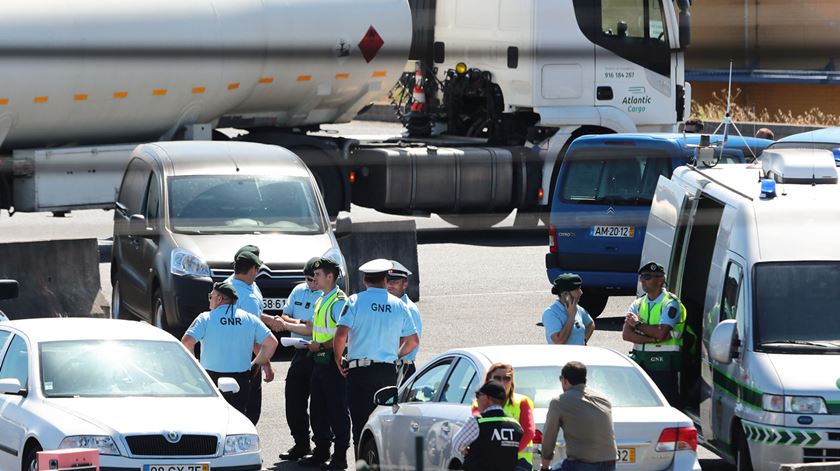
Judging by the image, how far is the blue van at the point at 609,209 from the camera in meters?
16.8

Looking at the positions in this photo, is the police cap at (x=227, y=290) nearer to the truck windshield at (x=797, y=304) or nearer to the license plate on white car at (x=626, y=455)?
the license plate on white car at (x=626, y=455)

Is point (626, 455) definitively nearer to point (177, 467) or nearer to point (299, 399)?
point (177, 467)

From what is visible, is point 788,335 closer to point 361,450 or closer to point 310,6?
point 361,450

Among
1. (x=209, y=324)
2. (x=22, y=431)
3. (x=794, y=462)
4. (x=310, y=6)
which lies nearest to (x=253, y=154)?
(x=310, y=6)

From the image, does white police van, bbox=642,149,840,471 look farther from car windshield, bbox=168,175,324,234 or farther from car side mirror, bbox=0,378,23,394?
car windshield, bbox=168,175,324,234

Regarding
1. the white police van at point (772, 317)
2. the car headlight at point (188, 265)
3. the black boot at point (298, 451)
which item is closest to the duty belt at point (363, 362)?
the black boot at point (298, 451)

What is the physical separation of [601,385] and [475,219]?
14.9 metres

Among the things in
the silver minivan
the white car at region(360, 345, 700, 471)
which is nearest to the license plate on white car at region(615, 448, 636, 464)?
the white car at region(360, 345, 700, 471)

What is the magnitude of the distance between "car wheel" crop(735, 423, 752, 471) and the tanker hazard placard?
5030 mm

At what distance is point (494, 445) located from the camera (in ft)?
26.4

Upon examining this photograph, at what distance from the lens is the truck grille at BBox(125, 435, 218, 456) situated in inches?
374

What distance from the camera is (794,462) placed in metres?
9.35

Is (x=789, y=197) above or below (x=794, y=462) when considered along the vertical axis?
above

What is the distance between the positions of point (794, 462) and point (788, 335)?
0.95 metres
